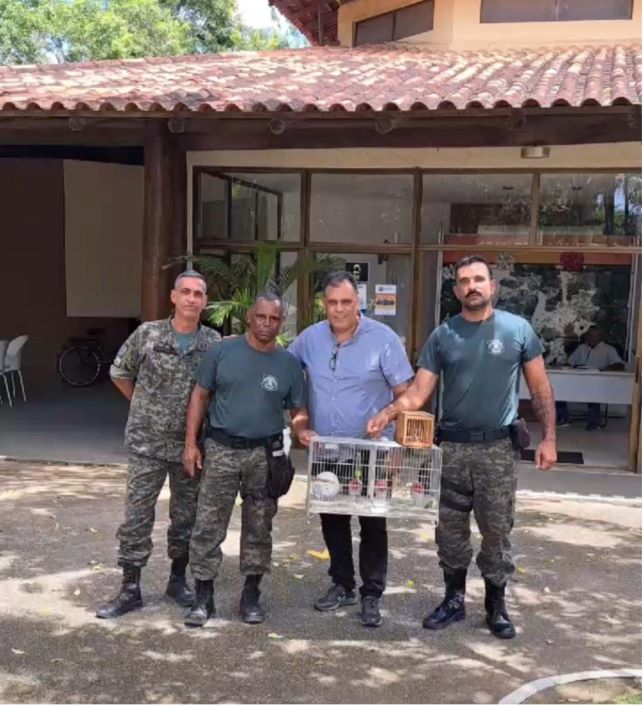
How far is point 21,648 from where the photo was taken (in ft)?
11.9

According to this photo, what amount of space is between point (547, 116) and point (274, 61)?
11.6ft

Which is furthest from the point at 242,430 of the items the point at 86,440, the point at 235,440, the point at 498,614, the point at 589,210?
the point at 589,210

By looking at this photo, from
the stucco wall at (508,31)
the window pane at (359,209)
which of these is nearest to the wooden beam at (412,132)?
the window pane at (359,209)

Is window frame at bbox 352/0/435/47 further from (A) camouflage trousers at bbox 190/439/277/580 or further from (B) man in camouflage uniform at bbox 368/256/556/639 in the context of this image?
(A) camouflage trousers at bbox 190/439/277/580

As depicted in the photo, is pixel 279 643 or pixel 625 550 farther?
pixel 625 550

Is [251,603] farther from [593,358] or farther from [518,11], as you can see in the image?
[518,11]

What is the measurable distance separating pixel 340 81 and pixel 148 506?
4933mm

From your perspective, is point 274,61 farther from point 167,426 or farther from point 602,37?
point 167,426

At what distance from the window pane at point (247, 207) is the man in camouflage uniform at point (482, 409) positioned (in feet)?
15.2

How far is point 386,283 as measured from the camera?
26.6 feet

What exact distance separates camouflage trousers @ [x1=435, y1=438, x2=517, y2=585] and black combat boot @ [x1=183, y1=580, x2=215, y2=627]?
1148 millimetres

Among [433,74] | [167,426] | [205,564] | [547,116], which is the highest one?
[433,74]

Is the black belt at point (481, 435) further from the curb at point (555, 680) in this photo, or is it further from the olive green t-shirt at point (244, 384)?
the curb at point (555, 680)

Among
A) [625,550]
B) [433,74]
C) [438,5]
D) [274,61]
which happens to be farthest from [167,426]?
[438,5]
